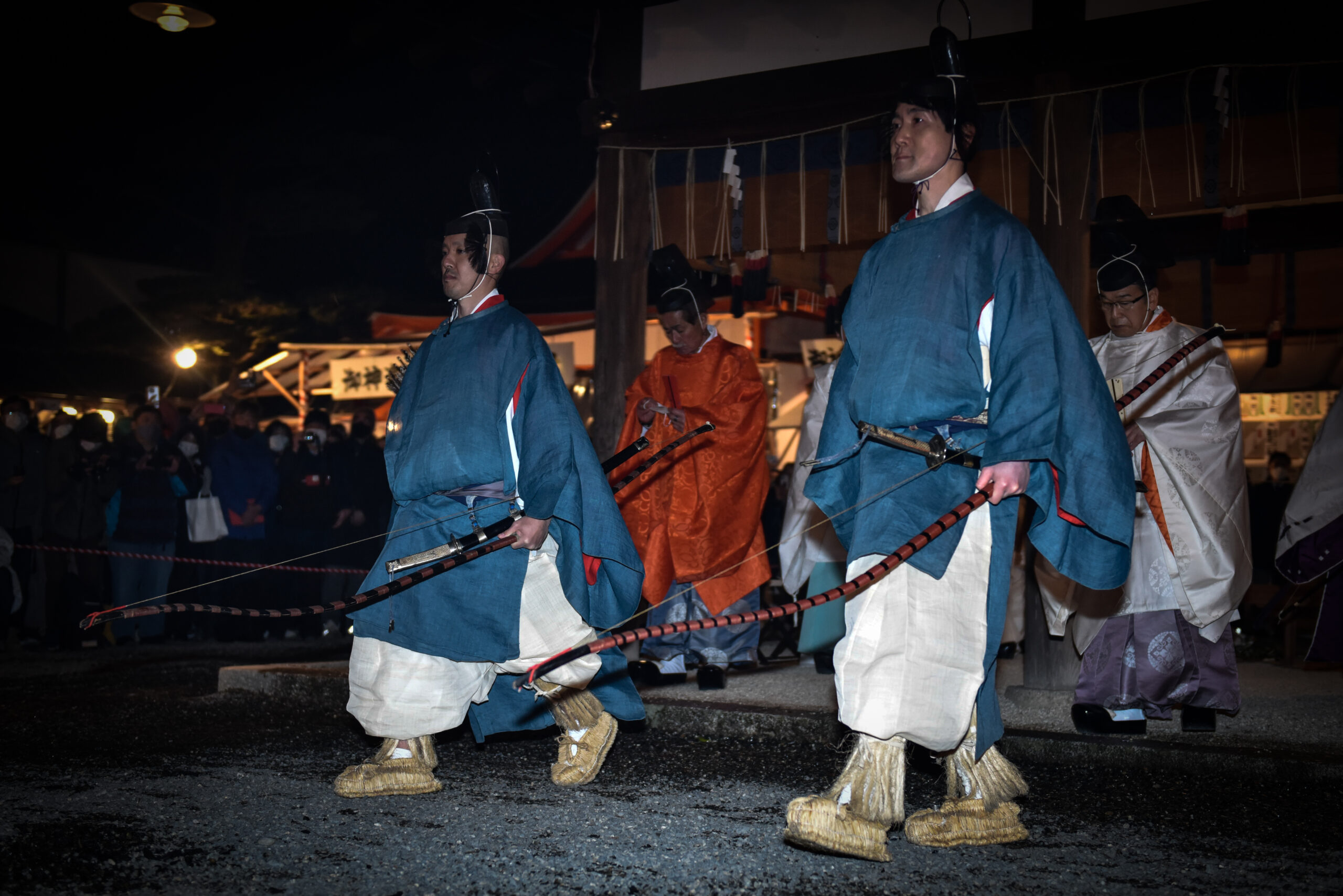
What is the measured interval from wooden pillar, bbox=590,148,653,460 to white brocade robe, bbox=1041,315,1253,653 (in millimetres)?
2800

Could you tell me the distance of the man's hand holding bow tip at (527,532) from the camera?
3.65m

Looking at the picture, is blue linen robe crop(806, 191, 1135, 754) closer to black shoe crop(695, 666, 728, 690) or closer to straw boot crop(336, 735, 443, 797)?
straw boot crop(336, 735, 443, 797)

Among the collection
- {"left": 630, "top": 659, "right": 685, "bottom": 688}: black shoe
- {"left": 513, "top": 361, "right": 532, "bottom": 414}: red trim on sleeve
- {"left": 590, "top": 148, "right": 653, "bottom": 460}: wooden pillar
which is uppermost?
{"left": 590, "top": 148, "right": 653, "bottom": 460}: wooden pillar

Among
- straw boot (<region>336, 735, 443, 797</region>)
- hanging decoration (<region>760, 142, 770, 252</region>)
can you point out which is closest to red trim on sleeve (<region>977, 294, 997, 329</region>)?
straw boot (<region>336, 735, 443, 797</region>)

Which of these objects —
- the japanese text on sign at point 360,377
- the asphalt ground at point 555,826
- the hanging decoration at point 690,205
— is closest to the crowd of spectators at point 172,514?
the hanging decoration at point 690,205

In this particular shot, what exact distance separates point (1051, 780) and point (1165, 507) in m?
1.48

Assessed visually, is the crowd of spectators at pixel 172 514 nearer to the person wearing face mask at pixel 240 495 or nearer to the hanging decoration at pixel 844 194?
the person wearing face mask at pixel 240 495

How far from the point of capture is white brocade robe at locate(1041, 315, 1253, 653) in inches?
187

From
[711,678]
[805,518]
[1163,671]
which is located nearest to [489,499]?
[711,678]

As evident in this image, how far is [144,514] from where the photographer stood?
8.75 m

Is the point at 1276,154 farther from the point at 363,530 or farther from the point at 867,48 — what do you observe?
the point at 363,530

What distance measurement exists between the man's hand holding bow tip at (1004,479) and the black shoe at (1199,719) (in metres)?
2.42

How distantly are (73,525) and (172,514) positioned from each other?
682 mm

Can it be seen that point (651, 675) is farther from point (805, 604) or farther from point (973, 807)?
point (805, 604)
